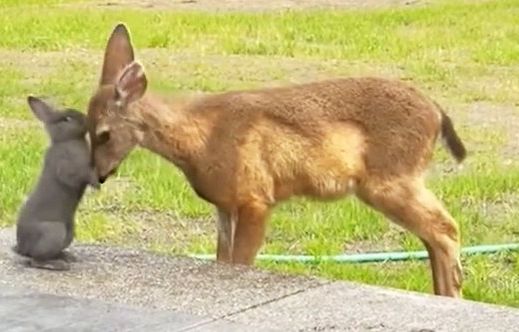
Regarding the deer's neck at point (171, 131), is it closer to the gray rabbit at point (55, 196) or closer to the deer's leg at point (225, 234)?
the deer's leg at point (225, 234)

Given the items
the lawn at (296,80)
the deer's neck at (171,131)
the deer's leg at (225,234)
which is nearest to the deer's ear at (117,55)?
the deer's neck at (171,131)

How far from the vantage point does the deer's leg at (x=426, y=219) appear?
6.86 meters

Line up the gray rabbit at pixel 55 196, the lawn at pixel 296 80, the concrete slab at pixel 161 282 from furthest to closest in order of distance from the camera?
the lawn at pixel 296 80 → the gray rabbit at pixel 55 196 → the concrete slab at pixel 161 282

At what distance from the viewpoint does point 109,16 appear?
66.1ft

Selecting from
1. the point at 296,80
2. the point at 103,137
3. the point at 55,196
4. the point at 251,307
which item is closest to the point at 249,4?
the point at 296,80

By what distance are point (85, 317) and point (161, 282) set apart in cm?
54

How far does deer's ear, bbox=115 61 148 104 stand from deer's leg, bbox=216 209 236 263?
673 mm

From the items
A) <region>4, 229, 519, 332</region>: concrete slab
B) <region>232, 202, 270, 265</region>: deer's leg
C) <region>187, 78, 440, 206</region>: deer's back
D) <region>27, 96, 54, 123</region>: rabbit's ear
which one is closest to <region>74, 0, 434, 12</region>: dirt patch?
<region>187, 78, 440, 206</region>: deer's back

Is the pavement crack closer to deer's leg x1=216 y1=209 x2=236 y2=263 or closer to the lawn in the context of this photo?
deer's leg x1=216 y1=209 x2=236 y2=263

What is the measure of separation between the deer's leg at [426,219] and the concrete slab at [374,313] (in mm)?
1309

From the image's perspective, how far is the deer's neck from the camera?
6582mm

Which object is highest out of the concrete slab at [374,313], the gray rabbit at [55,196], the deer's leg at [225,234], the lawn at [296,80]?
the gray rabbit at [55,196]

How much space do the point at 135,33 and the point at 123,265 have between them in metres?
12.3

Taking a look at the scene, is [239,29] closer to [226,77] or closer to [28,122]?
[226,77]
